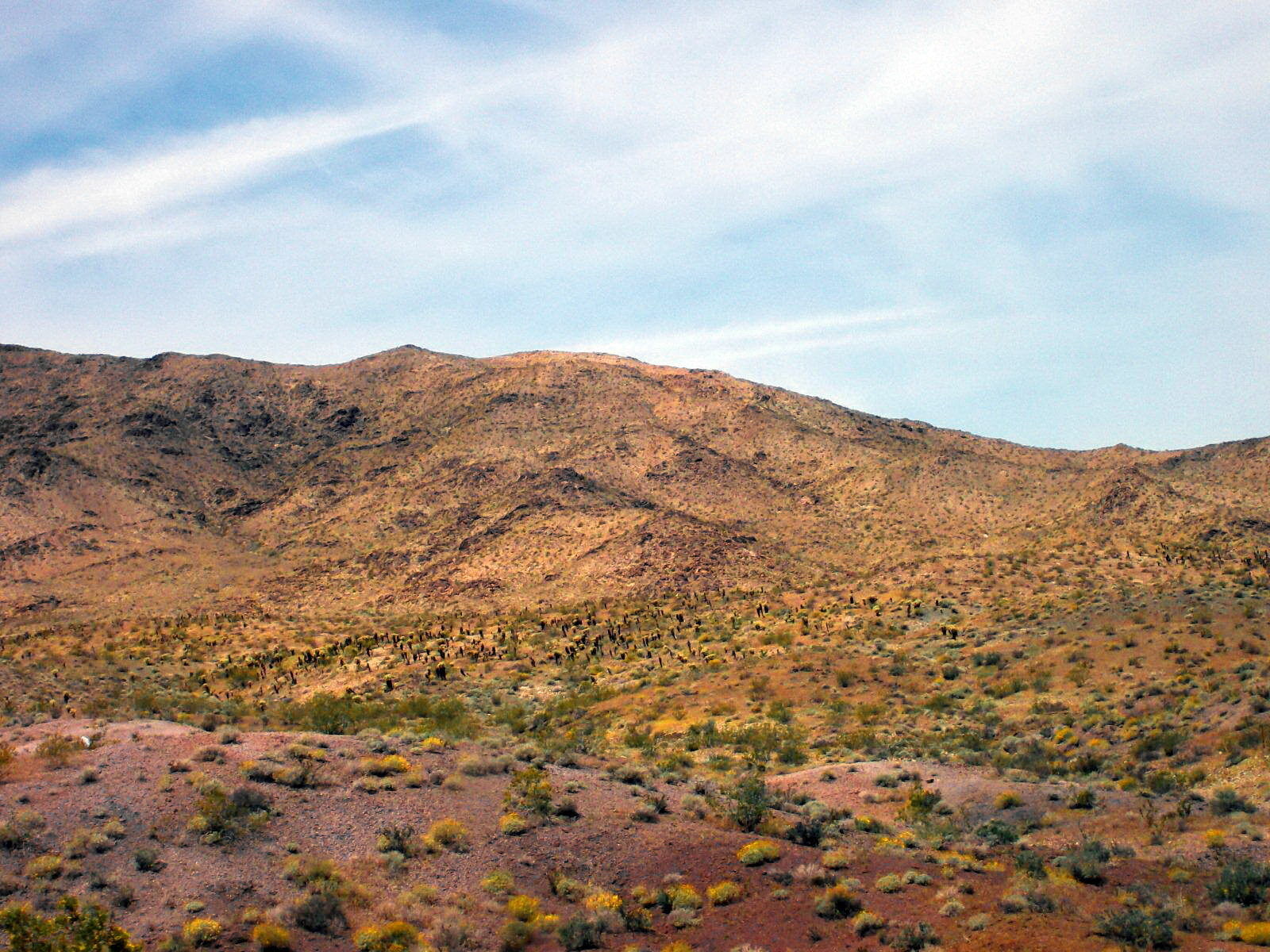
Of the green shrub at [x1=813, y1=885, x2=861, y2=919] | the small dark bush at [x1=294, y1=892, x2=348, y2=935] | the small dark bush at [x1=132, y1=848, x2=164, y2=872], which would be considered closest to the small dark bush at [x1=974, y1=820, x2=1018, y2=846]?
the green shrub at [x1=813, y1=885, x2=861, y2=919]

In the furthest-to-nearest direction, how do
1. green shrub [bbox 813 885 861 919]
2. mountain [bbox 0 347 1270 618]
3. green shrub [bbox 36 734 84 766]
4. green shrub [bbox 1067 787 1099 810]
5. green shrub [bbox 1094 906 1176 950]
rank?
1. mountain [bbox 0 347 1270 618]
2. green shrub [bbox 1067 787 1099 810]
3. green shrub [bbox 36 734 84 766]
4. green shrub [bbox 813 885 861 919]
5. green shrub [bbox 1094 906 1176 950]

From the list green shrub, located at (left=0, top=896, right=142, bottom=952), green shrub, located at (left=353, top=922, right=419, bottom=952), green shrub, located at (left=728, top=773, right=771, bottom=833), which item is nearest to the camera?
green shrub, located at (left=0, top=896, right=142, bottom=952)

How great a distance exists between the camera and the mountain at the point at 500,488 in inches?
3278

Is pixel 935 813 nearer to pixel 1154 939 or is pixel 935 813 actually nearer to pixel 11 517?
pixel 1154 939

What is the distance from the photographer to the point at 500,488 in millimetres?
104000

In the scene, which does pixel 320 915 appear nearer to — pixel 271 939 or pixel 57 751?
pixel 271 939

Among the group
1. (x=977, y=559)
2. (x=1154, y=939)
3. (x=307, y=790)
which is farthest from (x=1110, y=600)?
(x=307, y=790)

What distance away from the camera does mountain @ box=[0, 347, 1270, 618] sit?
3278 inches

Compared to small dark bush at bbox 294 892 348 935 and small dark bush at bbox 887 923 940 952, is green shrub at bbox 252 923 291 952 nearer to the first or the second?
small dark bush at bbox 294 892 348 935

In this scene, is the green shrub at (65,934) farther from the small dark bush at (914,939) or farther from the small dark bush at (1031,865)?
the small dark bush at (1031,865)

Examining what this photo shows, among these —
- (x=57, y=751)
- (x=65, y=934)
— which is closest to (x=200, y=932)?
(x=65, y=934)

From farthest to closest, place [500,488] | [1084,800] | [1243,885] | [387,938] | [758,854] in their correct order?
[500,488]
[1084,800]
[758,854]
[1243,885]
[387,938]

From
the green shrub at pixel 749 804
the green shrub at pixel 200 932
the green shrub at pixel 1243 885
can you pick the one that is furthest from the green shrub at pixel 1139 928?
the green shrub at pixel 200 932

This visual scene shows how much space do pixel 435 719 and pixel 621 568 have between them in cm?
4313
